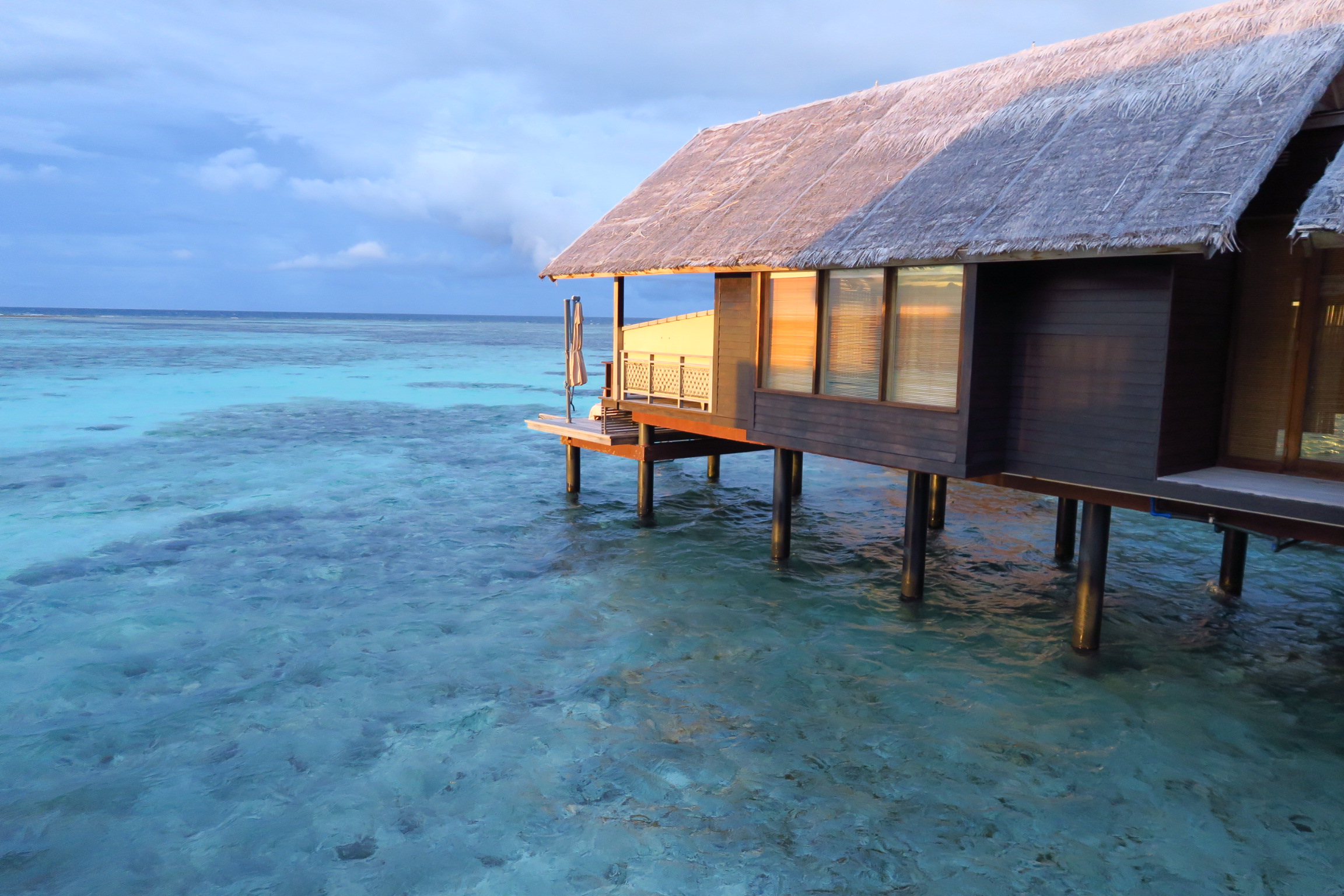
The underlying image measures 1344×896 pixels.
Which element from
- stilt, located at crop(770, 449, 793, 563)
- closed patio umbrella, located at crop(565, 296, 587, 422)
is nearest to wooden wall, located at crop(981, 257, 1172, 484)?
stilt, located at crop(770, 449, 793, 563)

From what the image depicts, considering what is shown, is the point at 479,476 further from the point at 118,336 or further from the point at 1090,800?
the point at 118,336

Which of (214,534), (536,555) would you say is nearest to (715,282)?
(536,555)

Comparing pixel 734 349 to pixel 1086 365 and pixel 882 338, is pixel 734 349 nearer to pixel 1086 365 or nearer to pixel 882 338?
pixel 882 338

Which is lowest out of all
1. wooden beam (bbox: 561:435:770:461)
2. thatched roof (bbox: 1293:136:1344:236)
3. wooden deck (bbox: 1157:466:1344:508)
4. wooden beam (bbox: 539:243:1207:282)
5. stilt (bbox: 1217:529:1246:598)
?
stilt (bbox: 1217:529:1246:598)

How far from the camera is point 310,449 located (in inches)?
1005

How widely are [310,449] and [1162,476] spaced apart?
75.0ft

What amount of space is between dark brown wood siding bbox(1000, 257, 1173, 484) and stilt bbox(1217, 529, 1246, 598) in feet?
16.5

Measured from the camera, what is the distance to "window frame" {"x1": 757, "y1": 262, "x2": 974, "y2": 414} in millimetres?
9539

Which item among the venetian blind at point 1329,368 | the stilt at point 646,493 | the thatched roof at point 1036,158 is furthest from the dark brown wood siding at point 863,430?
the stilt at point 646,493

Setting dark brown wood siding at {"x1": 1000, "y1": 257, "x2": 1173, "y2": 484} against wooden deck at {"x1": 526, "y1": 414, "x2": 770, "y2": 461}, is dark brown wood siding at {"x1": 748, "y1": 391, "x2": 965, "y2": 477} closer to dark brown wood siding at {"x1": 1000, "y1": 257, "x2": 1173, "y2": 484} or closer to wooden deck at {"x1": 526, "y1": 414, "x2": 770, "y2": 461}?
dark brown wood siding at {"x1": 1000, "y1": 257, "x2": 1173, "y2": 484}

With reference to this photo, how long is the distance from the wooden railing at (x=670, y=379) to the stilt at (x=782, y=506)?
1401 mm

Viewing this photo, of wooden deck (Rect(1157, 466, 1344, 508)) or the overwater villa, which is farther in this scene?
the overwater villa

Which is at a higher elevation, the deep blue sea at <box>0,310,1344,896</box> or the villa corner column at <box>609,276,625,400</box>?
the villa corner column at <box>609,276,625,400</box>

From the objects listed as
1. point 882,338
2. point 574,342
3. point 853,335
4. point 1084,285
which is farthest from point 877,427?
point 574,342
